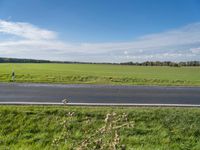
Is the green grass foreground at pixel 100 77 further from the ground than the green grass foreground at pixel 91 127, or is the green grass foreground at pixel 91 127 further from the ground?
the green grass foreground at pixel 100 77

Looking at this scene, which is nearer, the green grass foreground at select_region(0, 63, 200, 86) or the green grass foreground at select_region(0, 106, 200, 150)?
the green grass foreground at select_region(0, 106, 200, 150)

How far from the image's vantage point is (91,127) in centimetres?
855

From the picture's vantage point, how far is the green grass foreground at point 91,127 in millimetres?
7730

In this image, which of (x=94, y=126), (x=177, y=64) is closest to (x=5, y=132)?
(x=94, y=126)

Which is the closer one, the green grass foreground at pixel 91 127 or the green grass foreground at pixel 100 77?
the green grass foreground at pixel 91 127

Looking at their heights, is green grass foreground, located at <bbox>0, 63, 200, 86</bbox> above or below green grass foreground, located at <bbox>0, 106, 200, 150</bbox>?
above

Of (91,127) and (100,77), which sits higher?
(100,77)

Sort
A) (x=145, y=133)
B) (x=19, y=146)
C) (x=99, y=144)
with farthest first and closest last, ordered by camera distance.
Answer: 1. (x=145, y=133)
2. (x=19, y=146)
3. (x=99, y=144)

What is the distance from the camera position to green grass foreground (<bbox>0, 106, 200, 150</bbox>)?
25.4 ft

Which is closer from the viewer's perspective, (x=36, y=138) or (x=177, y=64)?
(x=36, y=138)

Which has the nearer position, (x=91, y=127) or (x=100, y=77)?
(x=91, y=127)

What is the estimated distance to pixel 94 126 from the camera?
8578 mm

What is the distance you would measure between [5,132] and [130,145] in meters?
3.36

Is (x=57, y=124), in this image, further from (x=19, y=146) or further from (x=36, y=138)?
(x=19, y=146)
